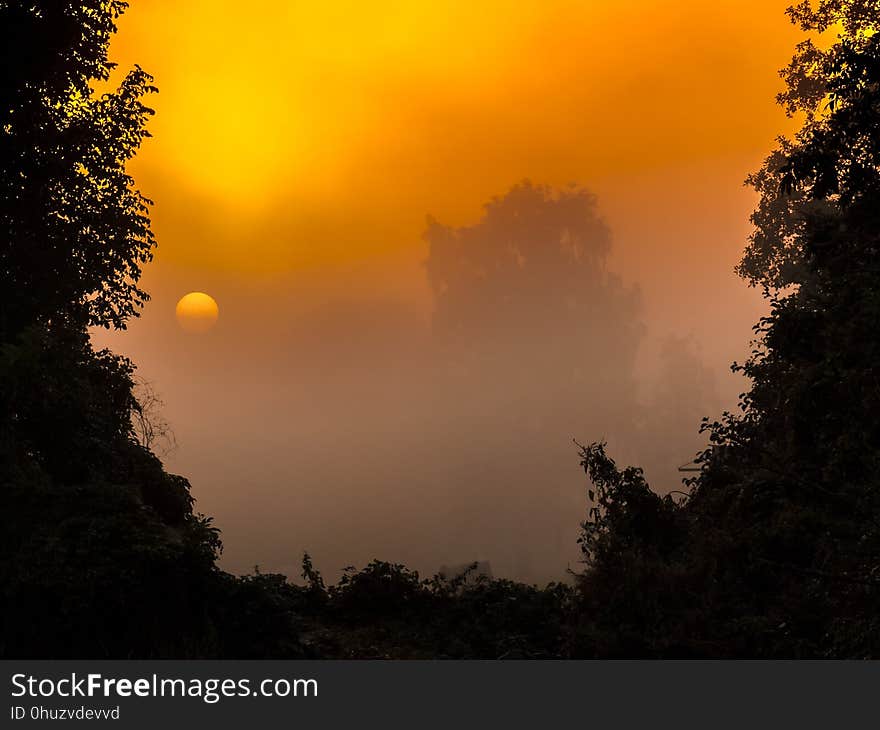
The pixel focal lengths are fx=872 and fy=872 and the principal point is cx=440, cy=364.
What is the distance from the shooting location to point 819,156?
12234mm

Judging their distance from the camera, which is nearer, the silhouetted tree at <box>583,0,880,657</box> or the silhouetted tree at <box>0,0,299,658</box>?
the silhouetted tree at <box>583,0,880,657</box>

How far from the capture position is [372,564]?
20781 mm

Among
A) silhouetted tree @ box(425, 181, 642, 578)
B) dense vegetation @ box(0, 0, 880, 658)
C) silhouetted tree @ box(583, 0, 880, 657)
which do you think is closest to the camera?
silhouetted tree @ box(583, 0, 880, 657)

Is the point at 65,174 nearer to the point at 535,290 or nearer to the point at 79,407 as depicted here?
the point at 79,407

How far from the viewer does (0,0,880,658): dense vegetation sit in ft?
44.8

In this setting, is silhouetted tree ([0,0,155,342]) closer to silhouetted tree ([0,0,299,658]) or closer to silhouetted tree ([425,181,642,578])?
silhouetted tree ([0,0,299,658])

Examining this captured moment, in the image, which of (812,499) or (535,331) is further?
(535,331)

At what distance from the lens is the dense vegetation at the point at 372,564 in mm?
13656

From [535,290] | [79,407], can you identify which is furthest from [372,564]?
[535,290]

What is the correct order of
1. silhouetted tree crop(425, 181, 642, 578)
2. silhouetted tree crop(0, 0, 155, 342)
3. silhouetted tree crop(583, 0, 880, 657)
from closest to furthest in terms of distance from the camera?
1. silhouetted tree crop(583, 0, 880, 657)
2. silhouetted tree crop(0, 0, 155, 342)
3. silhouetted tree crop(425, 181, 642, 578)

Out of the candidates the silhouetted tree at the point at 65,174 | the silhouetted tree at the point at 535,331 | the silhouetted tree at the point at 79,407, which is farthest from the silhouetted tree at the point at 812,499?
the silhouetted tree at the point at 535,331

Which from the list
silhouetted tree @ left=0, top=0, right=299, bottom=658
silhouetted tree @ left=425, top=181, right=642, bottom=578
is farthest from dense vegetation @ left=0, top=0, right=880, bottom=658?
silhouetted tree @ left=425, top=181, right=642, bottom=578
